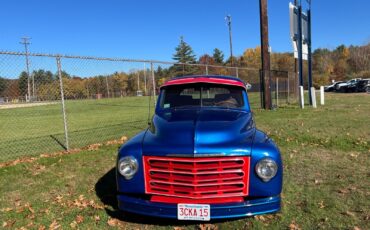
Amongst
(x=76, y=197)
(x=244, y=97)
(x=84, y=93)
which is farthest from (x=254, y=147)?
(x=84, y=93)

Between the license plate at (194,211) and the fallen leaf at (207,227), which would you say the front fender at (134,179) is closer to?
the license plate at (194,211)

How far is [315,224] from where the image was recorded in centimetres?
441

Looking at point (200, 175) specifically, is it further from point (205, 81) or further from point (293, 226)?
point (205, 81)

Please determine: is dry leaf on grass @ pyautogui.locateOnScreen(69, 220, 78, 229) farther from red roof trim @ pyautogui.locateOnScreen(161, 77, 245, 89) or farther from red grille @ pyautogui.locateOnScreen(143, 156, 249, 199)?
red roof trim @ pyautogui.locateOnScreen(161, 77, 245, 89)

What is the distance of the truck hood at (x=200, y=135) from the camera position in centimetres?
400

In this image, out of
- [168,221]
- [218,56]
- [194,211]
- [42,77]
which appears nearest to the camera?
[194,211]

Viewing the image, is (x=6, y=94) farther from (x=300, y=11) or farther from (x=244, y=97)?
(x=300, y=11)

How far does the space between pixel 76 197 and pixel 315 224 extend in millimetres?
3471

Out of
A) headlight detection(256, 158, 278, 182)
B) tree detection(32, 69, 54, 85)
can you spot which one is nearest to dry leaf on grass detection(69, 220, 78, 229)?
headlight detection(256, 158, 278, 182)

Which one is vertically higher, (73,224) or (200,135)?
(200,135)

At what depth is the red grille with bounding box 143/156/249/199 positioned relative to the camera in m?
3.97

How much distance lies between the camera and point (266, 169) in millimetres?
4043

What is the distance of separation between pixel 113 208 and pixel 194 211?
65.6 inches

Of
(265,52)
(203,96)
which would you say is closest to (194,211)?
(203,96)
